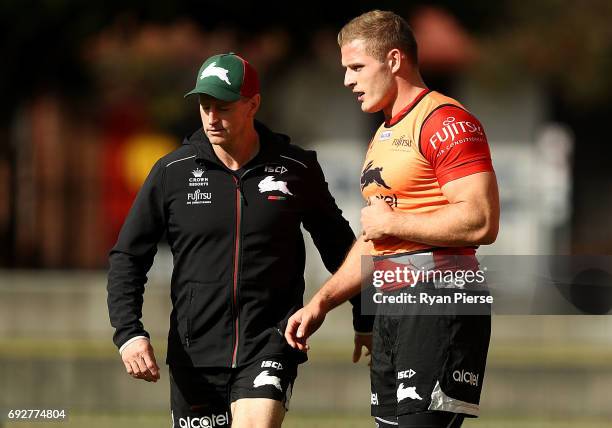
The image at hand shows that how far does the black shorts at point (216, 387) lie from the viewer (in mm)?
6008

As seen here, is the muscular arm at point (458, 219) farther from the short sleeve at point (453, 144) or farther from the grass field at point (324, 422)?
the grass field at point (324, 422)

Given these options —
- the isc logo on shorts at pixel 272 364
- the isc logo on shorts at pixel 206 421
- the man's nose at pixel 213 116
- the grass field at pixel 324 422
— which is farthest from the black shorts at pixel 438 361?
the grass field at pixel 324 422

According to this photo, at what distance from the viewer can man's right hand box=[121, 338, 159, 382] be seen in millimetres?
5953

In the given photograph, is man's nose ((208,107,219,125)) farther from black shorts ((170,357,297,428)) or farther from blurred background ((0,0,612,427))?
blurred background ((0,0,612,427))

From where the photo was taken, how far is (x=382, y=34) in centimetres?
561

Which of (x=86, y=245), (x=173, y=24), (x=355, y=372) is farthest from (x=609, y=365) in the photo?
(x=86, y=245)

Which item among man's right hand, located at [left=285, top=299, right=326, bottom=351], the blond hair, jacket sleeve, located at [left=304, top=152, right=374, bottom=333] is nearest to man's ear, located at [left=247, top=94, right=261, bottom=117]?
jacket sleeve, located at [left=304, top=152, right=374, bottom=333]

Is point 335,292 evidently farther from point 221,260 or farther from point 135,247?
point 135,247

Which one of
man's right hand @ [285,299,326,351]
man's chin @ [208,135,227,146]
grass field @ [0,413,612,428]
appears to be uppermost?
man's chin @ [208,135,227,146]

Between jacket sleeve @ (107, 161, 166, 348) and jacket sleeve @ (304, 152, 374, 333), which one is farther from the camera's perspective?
jacket sleeve @ (304, 152, 374, 333)

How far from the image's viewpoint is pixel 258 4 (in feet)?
62.7

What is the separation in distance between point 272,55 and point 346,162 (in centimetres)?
512

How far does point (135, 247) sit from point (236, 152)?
1.99ft

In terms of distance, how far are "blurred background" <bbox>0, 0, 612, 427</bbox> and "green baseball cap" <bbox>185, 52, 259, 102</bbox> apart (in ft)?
20.0
